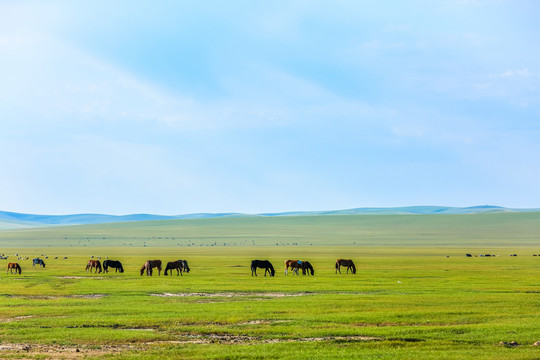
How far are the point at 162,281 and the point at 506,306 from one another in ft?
70.8

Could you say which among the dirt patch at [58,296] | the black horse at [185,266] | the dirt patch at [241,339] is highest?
the black horse at [185,266]

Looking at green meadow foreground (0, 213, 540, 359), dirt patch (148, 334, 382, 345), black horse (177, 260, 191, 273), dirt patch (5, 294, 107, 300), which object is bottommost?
dirt patch (148, 334, 382, 345)

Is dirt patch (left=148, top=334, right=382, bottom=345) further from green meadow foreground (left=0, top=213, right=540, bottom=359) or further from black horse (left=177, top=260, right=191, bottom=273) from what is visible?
black horse (left=177, top=260, right=191, bottom=273)

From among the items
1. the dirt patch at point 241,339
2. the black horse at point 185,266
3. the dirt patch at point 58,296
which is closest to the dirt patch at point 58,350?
the dirt patch at point 241,339

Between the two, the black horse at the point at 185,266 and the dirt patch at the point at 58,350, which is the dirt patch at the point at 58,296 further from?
the black horse at the point at 185,266

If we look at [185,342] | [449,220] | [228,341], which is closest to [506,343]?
[228,341]

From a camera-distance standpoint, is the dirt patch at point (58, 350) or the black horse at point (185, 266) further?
the black horse at point (185, 266)

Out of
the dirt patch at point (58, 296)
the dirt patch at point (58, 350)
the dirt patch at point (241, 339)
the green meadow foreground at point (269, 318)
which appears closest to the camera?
the dirt patch at point (58, 350)

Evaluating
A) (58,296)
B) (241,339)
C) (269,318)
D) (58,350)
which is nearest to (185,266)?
(58,296)

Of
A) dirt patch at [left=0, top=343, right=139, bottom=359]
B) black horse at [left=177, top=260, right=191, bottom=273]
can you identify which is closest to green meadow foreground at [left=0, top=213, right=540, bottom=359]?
dirt patch at [left=0, top=343, right=139, bottom=359]

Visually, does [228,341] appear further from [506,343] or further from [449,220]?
[449,220]

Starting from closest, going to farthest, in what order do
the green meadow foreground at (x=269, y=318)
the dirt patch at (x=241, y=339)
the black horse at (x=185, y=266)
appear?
the green meadow foreground at (x=269, y=318), the dirt patch at (x=241, y=339), the black horse at (x=185, y=266)

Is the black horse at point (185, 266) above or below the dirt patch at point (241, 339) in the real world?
above

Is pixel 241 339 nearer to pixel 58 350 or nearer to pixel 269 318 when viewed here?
pixel 269 318
